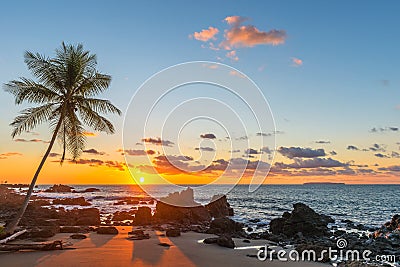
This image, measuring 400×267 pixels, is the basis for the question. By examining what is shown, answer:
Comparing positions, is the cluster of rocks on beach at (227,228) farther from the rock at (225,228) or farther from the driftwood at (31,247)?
the driftwood at (31,247)

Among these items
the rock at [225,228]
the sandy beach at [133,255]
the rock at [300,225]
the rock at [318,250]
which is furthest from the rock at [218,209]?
the rock at [318,250]

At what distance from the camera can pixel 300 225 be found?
103ft

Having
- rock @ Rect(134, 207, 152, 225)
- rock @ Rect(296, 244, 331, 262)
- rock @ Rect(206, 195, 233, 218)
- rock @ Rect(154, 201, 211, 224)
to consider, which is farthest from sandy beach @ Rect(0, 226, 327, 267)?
rock @ Rect(206, 195, 233, 218)

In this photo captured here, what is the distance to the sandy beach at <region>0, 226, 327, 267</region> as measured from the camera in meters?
14.7

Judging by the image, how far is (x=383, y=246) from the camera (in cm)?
2402

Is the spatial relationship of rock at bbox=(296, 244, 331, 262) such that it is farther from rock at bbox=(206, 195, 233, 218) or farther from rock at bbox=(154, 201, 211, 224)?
rock at bbox=(206, 195, 233, 218)

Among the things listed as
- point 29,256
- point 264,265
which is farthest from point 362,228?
point 29,256

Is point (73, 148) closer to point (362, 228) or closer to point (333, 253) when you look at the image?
point (333, 253)

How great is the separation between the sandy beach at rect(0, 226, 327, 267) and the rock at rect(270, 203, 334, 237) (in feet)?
37.1

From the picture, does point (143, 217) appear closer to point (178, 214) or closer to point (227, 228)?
point (178, 214)

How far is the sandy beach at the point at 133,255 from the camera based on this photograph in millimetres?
14742

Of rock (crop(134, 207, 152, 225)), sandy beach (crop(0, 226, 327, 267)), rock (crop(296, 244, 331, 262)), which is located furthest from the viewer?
rock (crop(134, 207, 152, 225))

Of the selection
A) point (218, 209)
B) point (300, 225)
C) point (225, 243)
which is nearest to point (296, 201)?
point (218, 209)

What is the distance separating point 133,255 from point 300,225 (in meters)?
19.1
